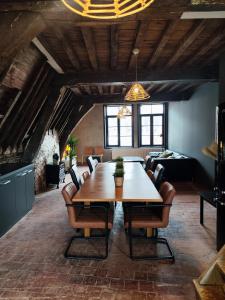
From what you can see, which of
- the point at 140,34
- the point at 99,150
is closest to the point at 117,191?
the point at 140,34

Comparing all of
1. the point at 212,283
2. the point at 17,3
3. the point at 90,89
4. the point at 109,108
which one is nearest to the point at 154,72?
the point at 90,89

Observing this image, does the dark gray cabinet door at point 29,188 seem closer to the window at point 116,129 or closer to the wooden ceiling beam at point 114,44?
the wooden ceiling beam at point 114,44

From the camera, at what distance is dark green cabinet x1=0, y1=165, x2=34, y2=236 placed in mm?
3535

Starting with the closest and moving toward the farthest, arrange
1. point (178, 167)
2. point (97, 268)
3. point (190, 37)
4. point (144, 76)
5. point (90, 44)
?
point (97, 268) < point (190, 37) < point (90, 44) < point (144, 76) < point (178, 167)

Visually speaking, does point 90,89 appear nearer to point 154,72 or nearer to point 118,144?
point 154,72

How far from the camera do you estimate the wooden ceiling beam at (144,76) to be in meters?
4.86

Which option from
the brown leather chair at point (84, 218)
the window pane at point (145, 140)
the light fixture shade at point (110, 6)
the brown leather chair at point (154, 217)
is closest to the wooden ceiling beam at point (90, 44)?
the light fixture shade at point (110, 6)

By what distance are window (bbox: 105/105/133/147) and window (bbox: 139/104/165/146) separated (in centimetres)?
58

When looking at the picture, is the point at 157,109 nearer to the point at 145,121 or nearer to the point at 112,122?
the point at 145,121

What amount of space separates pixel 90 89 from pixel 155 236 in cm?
496

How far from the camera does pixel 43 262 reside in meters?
2.79

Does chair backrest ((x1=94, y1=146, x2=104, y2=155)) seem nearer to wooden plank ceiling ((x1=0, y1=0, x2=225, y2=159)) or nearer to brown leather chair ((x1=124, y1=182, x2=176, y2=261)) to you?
wooden plank ceiling ((x1=0, y1=0, x2=225, y2=159))

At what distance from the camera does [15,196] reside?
13.0ft

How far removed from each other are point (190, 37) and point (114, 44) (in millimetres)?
1105
